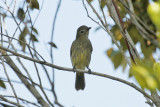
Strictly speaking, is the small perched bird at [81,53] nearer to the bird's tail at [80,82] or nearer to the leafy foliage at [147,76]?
the bird's tail at [80,82]

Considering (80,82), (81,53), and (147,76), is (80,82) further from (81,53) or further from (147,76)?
(147,76)

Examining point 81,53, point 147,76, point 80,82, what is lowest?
point 147,76

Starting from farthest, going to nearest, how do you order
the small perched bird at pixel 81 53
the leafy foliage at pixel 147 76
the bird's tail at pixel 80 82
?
the bird's tail at pixel 80 82 < the small perched bird at pixel 81 53 < the leafy foliage at pixel 147 76

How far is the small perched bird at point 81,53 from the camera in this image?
630 centimetres

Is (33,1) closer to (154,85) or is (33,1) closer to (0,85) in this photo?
(0,85)

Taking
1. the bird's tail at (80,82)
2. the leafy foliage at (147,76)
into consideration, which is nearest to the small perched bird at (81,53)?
the bird's tail at (80,82)

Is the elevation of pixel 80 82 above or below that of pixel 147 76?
above

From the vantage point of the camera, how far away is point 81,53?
6.32 meters

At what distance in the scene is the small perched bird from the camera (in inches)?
248

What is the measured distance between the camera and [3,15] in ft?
13.6

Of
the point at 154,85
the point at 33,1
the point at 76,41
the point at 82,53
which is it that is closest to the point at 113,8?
the point at 33,1

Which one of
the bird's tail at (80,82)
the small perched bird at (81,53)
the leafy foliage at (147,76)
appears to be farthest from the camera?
the bird's tail at (80,82)

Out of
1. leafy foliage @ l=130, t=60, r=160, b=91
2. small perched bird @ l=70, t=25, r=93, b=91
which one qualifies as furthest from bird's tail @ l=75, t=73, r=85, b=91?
leafy foliage @ l=130, t=60, r=160, b=91

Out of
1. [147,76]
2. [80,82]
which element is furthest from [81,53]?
[147,76]
